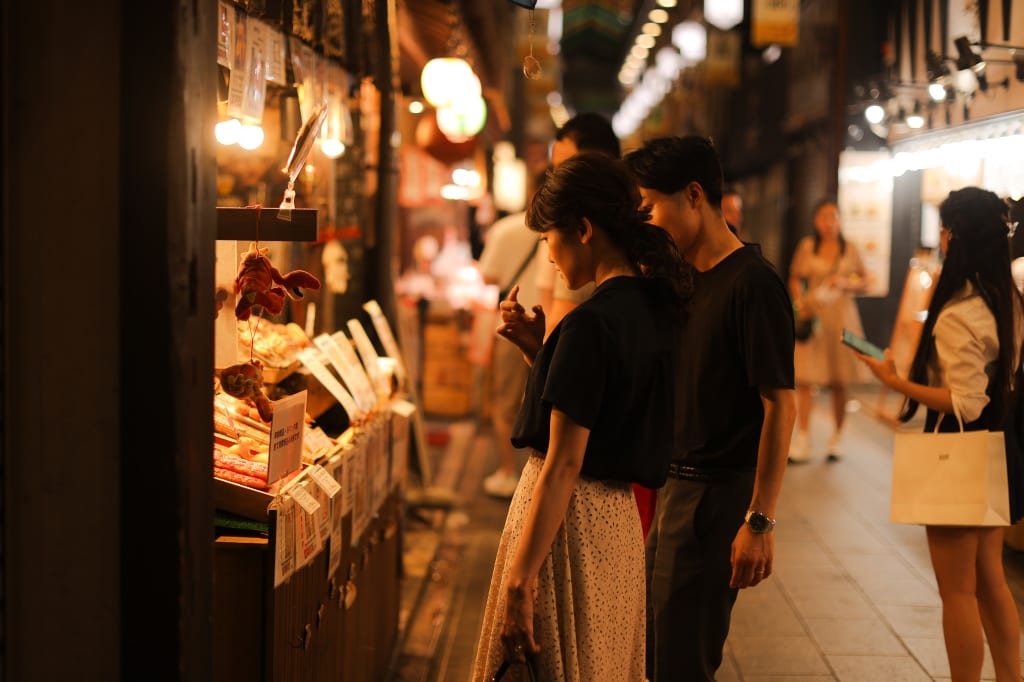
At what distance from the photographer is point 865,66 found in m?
13.4

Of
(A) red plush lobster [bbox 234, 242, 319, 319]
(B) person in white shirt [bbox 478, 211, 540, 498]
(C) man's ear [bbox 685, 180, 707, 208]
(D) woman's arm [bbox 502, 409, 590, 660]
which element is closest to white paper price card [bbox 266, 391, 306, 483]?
(A) red plush lobster [bbox 234, 242, 319, 319]

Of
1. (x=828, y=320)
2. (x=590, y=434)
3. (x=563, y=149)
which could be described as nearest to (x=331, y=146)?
(x=563, y=149)

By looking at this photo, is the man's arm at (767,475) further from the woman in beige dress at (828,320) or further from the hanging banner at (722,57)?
the hanging banner at (722,57)

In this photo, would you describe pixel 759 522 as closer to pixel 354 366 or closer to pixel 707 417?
pixel 707 417

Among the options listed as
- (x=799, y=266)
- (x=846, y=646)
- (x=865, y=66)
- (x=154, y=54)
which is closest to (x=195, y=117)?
(x=154, y=54)

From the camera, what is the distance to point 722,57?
2012 centimetres

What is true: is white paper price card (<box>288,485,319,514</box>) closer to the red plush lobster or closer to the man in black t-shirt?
the red plush lobster

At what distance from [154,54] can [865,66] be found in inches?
496

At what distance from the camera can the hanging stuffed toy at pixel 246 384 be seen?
377 cm

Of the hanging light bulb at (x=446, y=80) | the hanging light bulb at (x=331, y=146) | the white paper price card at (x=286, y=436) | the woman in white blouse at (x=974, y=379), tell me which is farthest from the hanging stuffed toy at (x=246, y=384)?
the hanging light bulb at (x=446, y=80)

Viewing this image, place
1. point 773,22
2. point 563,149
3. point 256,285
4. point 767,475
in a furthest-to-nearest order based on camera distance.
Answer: point 773,22 → point 563,149 → point 256,285 → point 767,475

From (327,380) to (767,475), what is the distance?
193 cm

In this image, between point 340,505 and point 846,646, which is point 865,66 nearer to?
point 846,646

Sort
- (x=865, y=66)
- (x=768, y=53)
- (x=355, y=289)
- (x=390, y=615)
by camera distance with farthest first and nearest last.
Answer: (x=768, y=53), (x=865, y=66), (x=355, y=289), (x=390, y=615)
